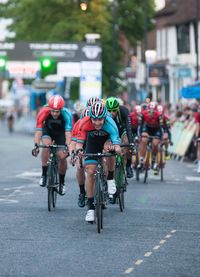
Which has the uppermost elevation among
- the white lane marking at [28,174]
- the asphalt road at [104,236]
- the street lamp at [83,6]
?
the street lamp at [83,6]

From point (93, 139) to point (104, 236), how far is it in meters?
1.67

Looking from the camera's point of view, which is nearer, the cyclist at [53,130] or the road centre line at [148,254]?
the road centre line at [148,254]

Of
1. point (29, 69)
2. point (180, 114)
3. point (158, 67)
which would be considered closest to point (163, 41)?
point (29, 69)

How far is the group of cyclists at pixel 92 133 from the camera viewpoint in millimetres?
16500

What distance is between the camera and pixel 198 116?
107 ft

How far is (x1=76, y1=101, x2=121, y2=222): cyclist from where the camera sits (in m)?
16.4

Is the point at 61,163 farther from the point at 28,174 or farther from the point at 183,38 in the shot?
the point at 183,38

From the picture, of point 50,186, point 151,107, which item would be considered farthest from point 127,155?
point 50,186

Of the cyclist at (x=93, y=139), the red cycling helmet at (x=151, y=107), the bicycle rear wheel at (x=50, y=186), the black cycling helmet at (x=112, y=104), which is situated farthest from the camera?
the red cycling helmet at (x=151, y=107)

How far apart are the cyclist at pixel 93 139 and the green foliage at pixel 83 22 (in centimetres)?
5581

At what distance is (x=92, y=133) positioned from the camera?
1661 centimetres

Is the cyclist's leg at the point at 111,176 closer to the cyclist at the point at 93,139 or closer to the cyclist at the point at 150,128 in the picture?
the cyclist at the point at 93,139

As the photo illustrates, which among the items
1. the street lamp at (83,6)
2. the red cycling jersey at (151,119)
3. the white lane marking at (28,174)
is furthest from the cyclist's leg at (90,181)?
the street lamp at (83,6)

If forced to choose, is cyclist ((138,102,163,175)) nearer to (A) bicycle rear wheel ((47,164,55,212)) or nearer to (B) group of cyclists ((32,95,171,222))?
(B) group of cyclists ((32,95,171,222))
